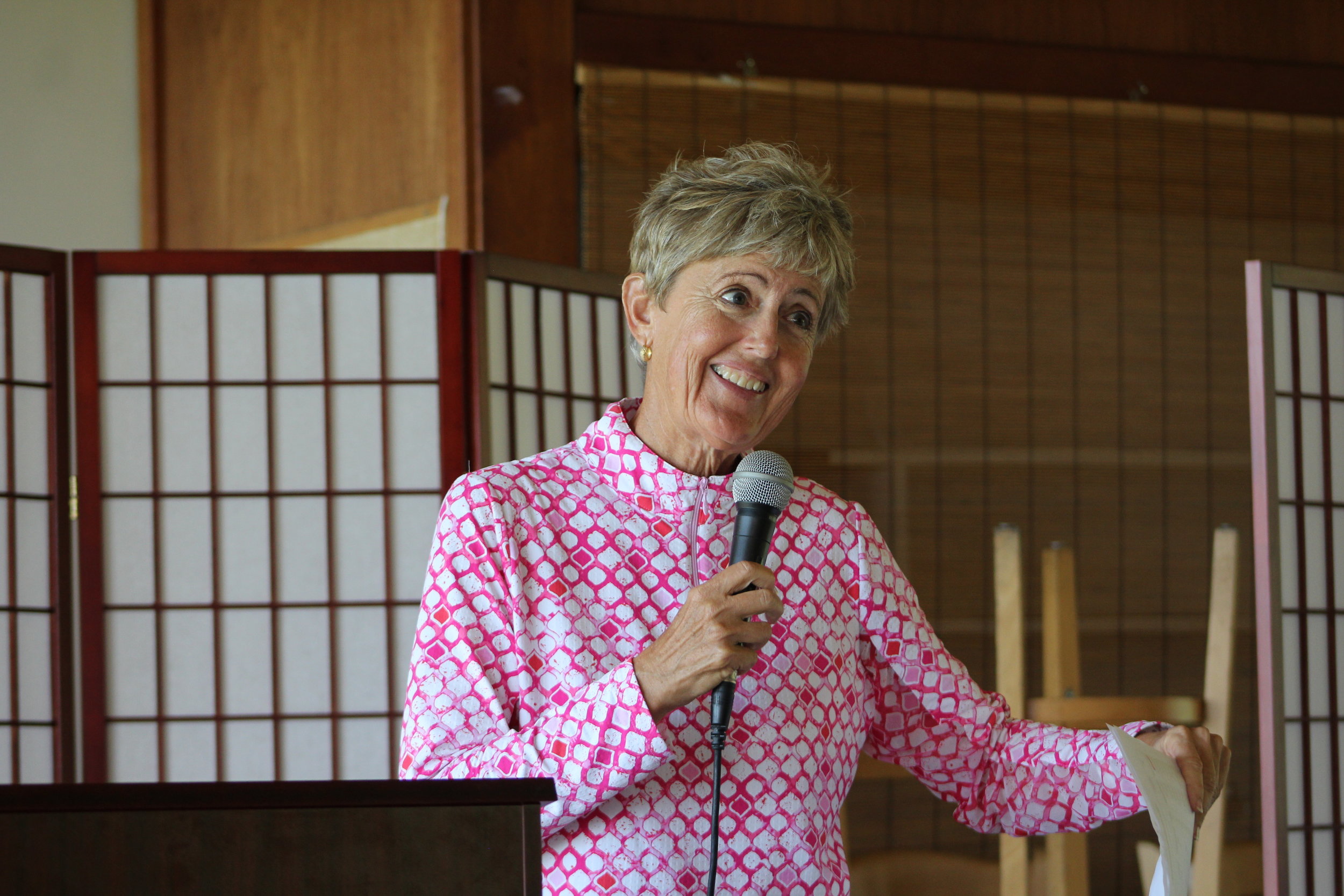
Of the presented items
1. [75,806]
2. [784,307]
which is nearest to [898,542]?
[784,307]

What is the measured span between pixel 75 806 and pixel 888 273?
3.44 m

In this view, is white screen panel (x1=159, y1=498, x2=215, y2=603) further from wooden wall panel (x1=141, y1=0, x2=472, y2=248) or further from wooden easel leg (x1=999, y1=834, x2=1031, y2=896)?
wooden easel leg (x1=999, y1=834, x2=1031, y2=896)

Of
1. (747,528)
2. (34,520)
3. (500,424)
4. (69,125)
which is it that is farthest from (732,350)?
(69,125)

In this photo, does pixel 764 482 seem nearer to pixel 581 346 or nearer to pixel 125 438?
pixel 581 346

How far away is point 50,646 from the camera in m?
2.74

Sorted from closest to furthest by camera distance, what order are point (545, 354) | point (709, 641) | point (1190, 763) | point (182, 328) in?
point (709, 641) < point (1190, 763) < point (182, 328) < point (545, 354)

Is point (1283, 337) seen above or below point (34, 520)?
above

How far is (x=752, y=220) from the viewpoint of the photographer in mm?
1468

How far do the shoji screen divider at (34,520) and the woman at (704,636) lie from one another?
1.63 metres

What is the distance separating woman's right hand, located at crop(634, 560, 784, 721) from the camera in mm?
1201

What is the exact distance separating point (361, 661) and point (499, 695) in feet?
5.24

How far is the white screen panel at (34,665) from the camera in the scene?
2715 mm

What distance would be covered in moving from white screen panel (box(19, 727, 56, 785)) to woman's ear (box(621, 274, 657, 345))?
5.85 ft

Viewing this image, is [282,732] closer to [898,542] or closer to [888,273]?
[898,542]
